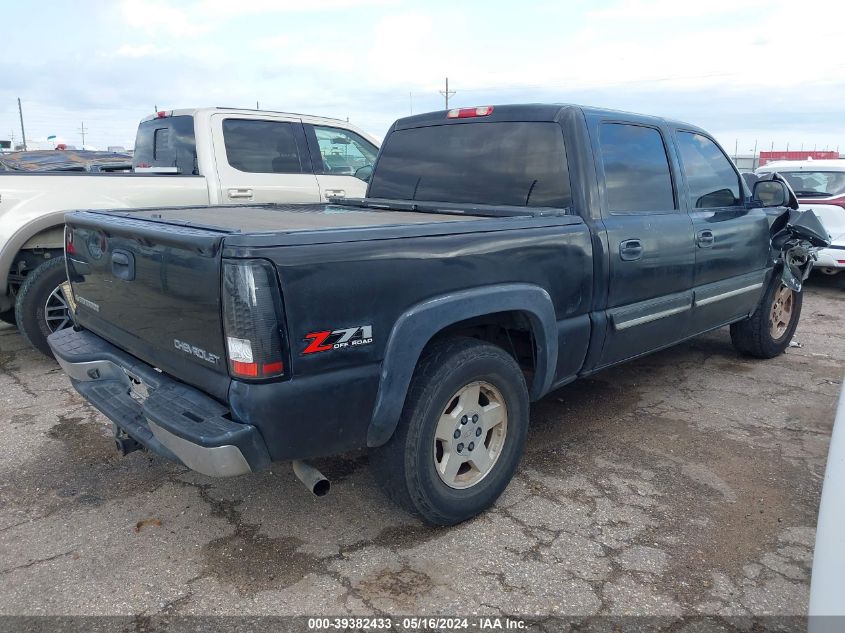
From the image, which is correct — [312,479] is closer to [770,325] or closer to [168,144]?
[770,325]

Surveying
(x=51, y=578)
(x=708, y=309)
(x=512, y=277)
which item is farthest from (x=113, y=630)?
(x=708, y=309)

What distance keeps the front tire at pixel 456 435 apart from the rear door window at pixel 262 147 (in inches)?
153

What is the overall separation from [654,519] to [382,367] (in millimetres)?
1565

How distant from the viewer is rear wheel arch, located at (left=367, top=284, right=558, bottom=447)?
2.54 m

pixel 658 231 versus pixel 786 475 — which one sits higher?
pixel 658 231

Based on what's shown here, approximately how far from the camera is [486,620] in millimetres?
2430

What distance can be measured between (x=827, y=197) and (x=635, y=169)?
20.4 feet

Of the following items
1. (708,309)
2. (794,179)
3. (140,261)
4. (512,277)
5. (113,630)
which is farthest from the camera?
(794,179)

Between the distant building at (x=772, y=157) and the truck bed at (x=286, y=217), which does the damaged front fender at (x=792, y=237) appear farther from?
the distant building at (x=772, y=157)

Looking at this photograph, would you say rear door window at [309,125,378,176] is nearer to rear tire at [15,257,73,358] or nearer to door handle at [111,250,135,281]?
rear tire at [15,257,73,358]

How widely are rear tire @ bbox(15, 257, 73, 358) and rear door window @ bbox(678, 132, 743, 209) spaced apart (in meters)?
4.48

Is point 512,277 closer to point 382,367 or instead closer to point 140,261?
point 382,367

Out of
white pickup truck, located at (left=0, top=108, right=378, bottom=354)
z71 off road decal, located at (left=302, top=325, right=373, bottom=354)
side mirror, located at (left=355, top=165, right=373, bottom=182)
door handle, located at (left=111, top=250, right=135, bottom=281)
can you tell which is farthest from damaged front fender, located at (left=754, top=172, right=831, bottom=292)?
door handle, located at (left=111, top=250, right=135, bottom=281)

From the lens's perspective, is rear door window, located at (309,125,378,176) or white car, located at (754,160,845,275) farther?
white car, located at (754,160,845,275)
